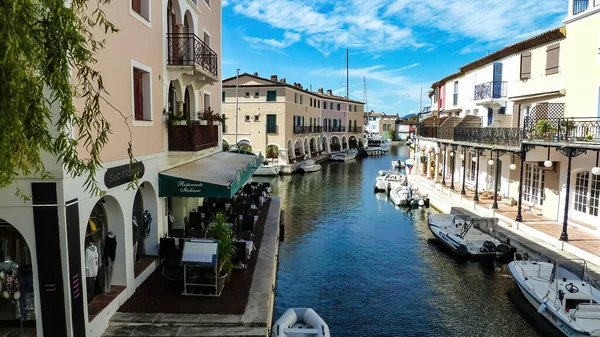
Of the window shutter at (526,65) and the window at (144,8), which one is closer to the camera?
the window at (144,8)

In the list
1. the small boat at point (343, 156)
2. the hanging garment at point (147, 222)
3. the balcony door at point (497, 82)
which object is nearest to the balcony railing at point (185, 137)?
the hanging garment at point (147, 222)

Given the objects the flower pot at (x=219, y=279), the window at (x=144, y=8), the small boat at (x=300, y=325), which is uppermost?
the window at (x=144, y=8)

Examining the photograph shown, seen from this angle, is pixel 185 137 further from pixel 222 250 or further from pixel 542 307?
pixel 542 307

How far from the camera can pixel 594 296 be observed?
11.7 m

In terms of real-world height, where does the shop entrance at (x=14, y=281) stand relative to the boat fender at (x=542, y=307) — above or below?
above

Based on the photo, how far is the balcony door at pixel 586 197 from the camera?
1823cm

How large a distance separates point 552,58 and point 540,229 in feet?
28.2

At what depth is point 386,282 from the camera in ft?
51.7

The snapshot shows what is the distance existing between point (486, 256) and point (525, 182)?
904cm

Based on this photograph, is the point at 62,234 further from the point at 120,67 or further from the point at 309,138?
the point at 309,138

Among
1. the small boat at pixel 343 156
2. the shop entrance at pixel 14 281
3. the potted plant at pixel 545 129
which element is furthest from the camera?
the small boat at pixel 343 156

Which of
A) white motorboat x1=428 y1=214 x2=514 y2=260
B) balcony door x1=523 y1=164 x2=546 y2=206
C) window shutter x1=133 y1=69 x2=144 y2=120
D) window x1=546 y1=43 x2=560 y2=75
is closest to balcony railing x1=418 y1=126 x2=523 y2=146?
balcony door x1=523 y1=164 x2=546 y2=206

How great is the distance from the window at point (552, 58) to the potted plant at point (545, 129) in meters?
3.62

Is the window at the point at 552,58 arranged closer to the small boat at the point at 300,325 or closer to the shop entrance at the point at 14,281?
the small boat at the point at 300,325
